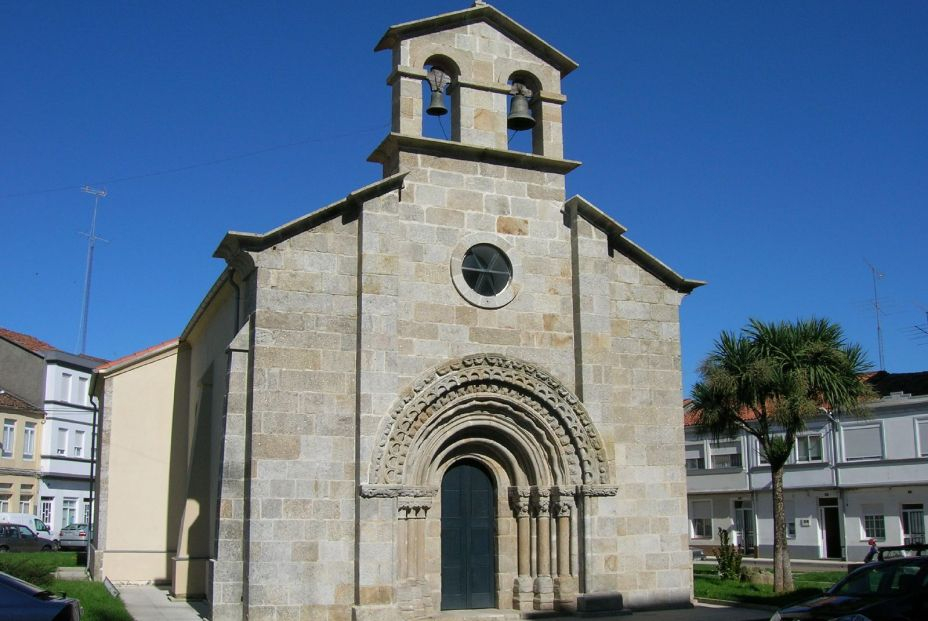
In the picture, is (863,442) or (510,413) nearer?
(510,413)

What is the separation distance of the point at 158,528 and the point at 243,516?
27.7ft

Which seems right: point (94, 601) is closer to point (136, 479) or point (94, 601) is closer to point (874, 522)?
point (136, 479)

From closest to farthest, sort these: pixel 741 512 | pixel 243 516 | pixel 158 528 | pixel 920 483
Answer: pixel 243 516 → pixel 158 528 → pixel 920 483 → pixel 741 512

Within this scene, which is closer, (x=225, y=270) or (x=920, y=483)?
(x=225, y=270)

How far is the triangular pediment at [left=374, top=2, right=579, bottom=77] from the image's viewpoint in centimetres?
1656

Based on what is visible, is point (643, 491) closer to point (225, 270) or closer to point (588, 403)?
point (588, 403)

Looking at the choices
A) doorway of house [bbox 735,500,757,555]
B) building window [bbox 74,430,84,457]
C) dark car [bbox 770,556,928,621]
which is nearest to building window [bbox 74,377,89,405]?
building window [bbox 74,430,84,457]

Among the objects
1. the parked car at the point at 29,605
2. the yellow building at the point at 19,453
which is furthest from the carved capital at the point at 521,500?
the yellow building at the point at 19,453

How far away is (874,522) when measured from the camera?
1449 inches

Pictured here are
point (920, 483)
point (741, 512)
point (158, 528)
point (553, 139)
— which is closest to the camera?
point (553, 139)

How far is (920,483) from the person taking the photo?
35.4 m

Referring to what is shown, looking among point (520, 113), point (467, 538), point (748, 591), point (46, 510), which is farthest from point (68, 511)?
point (520, 113)

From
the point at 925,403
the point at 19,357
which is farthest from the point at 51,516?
the point at 925,403

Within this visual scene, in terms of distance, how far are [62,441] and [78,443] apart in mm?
1190
